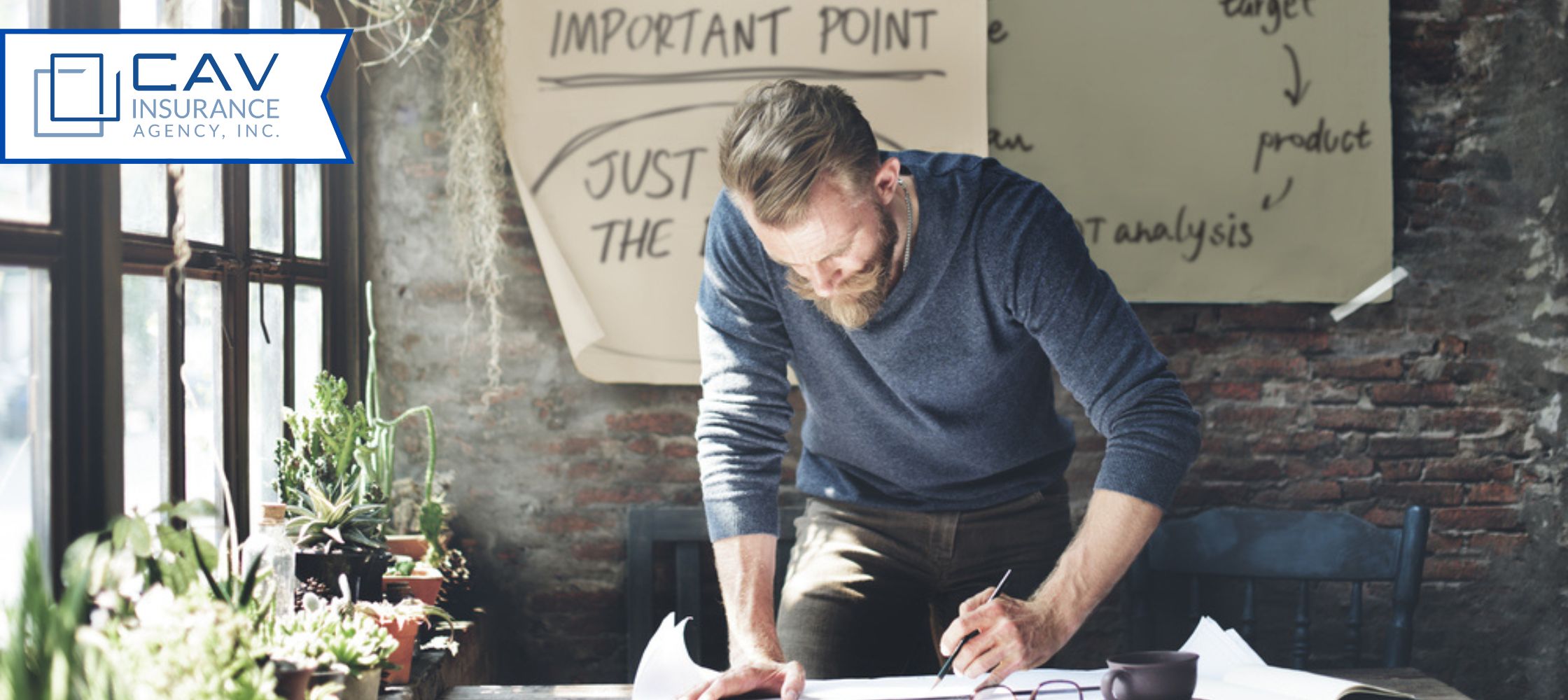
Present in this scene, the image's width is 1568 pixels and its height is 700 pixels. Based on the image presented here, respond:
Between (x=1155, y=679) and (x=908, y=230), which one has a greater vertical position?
(x=908, y=230)

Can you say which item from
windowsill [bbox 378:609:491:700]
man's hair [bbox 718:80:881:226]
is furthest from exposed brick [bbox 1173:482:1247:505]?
windowsill [bbox 378:609:491:700]

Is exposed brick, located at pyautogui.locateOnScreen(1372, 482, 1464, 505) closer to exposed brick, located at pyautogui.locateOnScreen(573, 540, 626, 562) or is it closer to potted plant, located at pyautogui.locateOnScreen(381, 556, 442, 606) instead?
exposed brick, located at pyautogui.locateOnScreen(573, 540, 626, 562)

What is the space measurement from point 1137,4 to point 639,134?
3.82 feet

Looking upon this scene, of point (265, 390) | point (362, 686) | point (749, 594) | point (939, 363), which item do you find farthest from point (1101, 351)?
point (265, 390)

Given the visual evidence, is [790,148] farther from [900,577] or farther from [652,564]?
[652,564]

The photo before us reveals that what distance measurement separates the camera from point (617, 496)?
275 centimetres

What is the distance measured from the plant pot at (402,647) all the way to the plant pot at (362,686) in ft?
1.15

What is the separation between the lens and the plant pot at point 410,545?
97.0 inches

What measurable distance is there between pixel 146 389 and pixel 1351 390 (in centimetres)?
248

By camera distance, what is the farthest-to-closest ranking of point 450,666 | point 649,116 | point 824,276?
point 649,116
point 450,666
point 824,276

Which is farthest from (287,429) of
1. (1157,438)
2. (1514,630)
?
(1514,630)

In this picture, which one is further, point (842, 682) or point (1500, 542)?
point (1500, 542)

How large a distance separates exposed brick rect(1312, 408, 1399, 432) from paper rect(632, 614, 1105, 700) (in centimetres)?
143

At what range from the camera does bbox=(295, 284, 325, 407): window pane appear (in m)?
2.39
